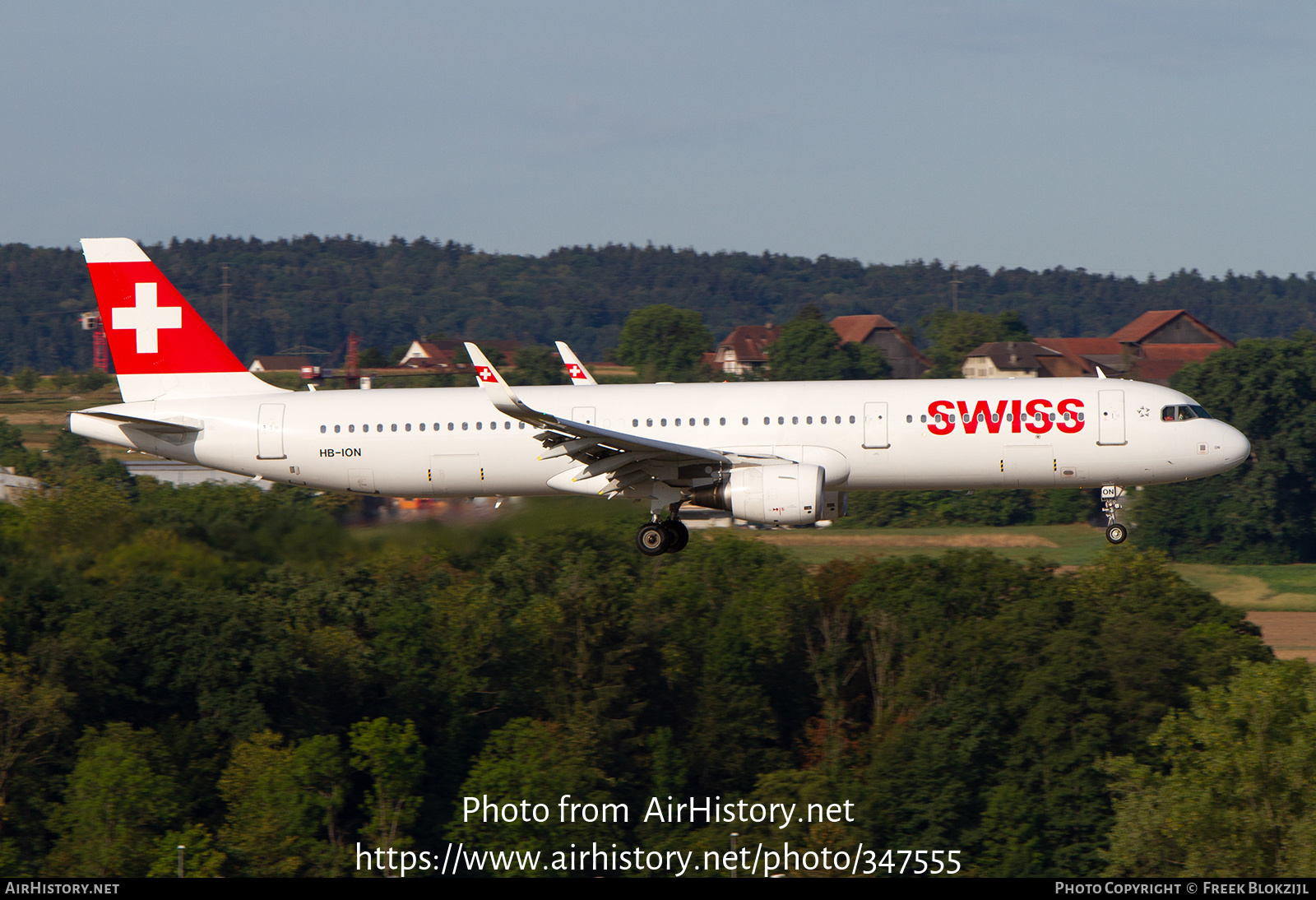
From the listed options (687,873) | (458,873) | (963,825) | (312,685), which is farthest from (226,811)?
(963,825)

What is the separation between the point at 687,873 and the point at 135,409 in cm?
3647

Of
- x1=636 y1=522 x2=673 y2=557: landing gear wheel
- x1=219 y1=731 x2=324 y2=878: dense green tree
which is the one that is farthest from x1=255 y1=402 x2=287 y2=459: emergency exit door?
x1=219 y1=731 x2=324 y2=878: dense green tree

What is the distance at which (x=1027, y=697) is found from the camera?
67375mm

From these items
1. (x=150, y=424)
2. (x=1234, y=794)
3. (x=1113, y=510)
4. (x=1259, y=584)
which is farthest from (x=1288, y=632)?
(x=150, y=424)

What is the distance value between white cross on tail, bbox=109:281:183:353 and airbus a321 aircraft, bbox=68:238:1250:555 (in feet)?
5.39

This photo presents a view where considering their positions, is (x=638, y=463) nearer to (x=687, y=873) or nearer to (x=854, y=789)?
(x=687, y=873)

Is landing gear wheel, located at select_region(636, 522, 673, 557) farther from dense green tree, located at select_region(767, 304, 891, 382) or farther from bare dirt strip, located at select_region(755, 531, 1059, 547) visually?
dense green tree, located at select_region(767, 304, 891, 382)

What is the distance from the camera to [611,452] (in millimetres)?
30047

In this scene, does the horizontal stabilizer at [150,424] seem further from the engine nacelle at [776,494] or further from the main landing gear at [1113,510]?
the main landing gear at [1113,510]

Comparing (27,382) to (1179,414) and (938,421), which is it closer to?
(938,421)

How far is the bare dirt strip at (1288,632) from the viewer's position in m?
77.8

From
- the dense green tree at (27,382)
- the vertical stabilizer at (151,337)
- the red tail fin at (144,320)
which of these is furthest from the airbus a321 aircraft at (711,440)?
the dense green tree at (27,382)

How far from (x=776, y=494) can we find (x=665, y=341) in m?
143

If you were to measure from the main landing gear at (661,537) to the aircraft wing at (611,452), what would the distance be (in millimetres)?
1089
